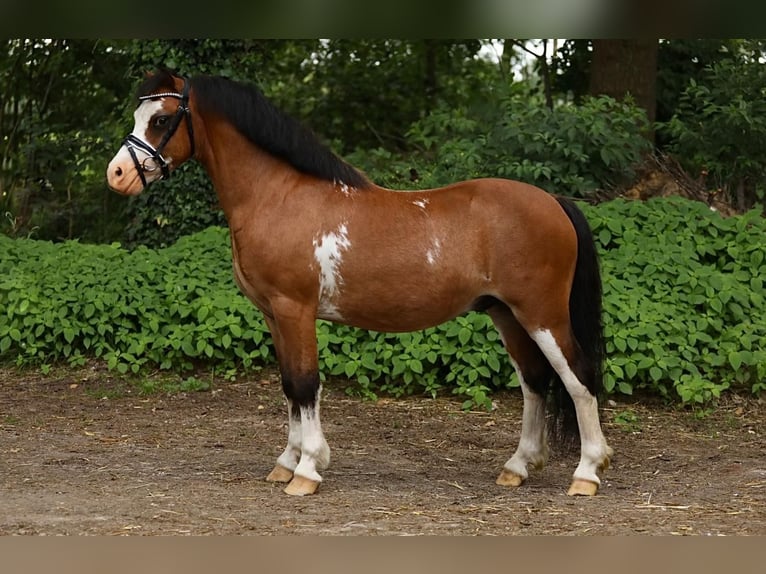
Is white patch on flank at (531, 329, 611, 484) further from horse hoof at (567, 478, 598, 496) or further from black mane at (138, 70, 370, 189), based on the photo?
black mane at (138, 70, 370, 189)

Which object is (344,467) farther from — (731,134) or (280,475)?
(731,134)

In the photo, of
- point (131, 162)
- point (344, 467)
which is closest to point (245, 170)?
point (131, 162)

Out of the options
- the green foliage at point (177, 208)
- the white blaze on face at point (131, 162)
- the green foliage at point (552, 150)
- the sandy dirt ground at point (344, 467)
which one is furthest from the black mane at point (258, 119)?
the green foliage at point (177, 208)

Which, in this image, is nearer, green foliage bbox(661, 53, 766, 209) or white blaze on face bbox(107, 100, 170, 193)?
white blaze on face bbox(107, 100, 170, 193)

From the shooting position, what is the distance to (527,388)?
5.41 m

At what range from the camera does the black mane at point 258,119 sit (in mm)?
5117

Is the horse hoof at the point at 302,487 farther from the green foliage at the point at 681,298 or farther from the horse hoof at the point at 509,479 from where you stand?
the green foliage at the point at 681,298

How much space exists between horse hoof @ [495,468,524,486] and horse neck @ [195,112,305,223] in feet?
6.20

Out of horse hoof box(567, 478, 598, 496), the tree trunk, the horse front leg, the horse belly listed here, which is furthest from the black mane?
the tree trunk

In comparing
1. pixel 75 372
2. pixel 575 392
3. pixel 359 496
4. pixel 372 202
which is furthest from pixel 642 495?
pixel 75 372

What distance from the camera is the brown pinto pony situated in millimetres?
5047

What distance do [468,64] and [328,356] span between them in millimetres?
6757

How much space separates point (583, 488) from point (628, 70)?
602cm

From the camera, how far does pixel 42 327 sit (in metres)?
8.09
